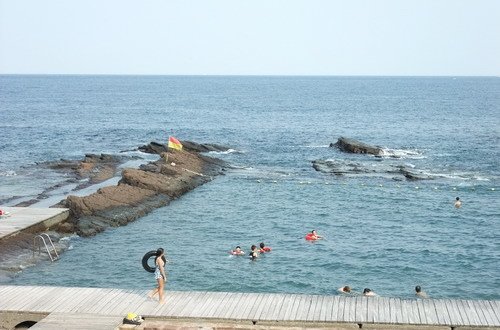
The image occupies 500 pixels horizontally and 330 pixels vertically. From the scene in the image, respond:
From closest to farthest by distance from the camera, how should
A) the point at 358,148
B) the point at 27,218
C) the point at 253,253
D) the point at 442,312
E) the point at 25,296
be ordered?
the point at 442,312 < the point at 25,296 < the point at 253,253 < the point at 27,218 < the point at 358,148

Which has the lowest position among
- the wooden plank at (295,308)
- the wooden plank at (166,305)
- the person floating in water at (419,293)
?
the person floating in water at (419,293)

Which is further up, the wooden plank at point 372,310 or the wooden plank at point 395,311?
the wooden plank at point 395,311

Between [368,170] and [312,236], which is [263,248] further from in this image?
[368,170]

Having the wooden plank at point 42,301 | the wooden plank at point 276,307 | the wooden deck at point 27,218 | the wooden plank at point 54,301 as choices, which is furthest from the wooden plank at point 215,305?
the wooden deck at point 27,218

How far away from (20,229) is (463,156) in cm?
5168

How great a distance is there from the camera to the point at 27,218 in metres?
Result: 39.6

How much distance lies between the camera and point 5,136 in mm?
94062

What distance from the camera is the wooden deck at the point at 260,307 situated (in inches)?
860

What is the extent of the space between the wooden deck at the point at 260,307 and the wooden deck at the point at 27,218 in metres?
13.1

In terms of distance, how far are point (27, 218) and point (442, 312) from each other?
85.8ft

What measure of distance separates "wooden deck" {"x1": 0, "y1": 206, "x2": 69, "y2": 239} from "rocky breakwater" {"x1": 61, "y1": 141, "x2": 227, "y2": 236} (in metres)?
0.98

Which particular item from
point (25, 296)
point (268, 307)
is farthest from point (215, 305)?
point (25, 296)

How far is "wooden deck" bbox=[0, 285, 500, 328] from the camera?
71.7 feet

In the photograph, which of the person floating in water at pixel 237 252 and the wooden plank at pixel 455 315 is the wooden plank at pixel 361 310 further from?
the person floating in water at pixel 237 252
